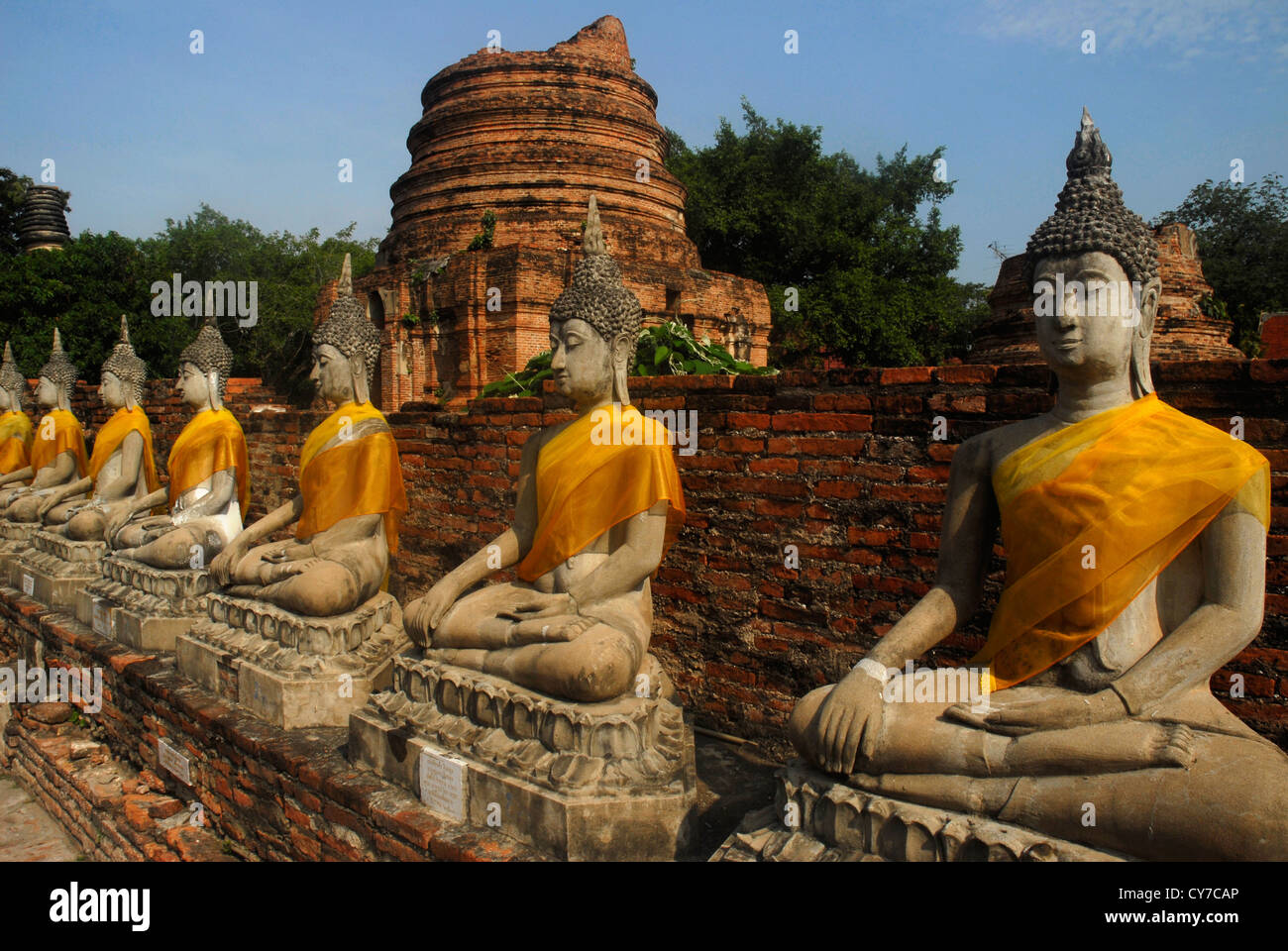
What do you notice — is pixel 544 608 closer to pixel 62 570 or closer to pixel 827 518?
pixel 827 518

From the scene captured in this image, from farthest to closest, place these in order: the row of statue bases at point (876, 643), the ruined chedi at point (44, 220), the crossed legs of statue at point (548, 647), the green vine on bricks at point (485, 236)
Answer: the ruined chedi at point (44, 220) → the green vine on bricks at point (485, 236) → the crossed legs of statue at point (548, 647) → the row of statue bases at point (876, 643)

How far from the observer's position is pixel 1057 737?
2252 mm

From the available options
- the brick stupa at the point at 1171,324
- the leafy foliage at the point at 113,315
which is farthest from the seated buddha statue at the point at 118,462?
the brick stupa at the point at 1171,324

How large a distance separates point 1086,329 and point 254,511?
904 cm

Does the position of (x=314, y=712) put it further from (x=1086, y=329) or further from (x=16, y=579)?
(x=16, y=579)

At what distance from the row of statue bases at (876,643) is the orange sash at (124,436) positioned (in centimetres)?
307

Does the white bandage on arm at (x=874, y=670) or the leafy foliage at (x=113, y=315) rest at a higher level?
the leafy foliage at (x=113, y=315)

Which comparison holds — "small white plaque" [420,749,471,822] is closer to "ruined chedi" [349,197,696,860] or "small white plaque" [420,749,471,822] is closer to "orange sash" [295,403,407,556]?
"ruined chedi" [349,197,696,860]

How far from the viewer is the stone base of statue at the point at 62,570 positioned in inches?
284

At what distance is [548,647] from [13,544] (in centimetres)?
768

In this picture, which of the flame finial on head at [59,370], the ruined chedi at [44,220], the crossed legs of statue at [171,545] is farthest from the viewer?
the ruined chedi at [44,220]

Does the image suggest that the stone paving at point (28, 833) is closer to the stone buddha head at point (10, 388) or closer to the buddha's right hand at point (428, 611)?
the buddha's right hand at point (428, 611)

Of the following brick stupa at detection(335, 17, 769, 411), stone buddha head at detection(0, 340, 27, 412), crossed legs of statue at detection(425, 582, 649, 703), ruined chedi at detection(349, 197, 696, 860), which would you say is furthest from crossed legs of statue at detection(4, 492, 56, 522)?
crossed legs of statue at detection(425, 582, 649, 703)
